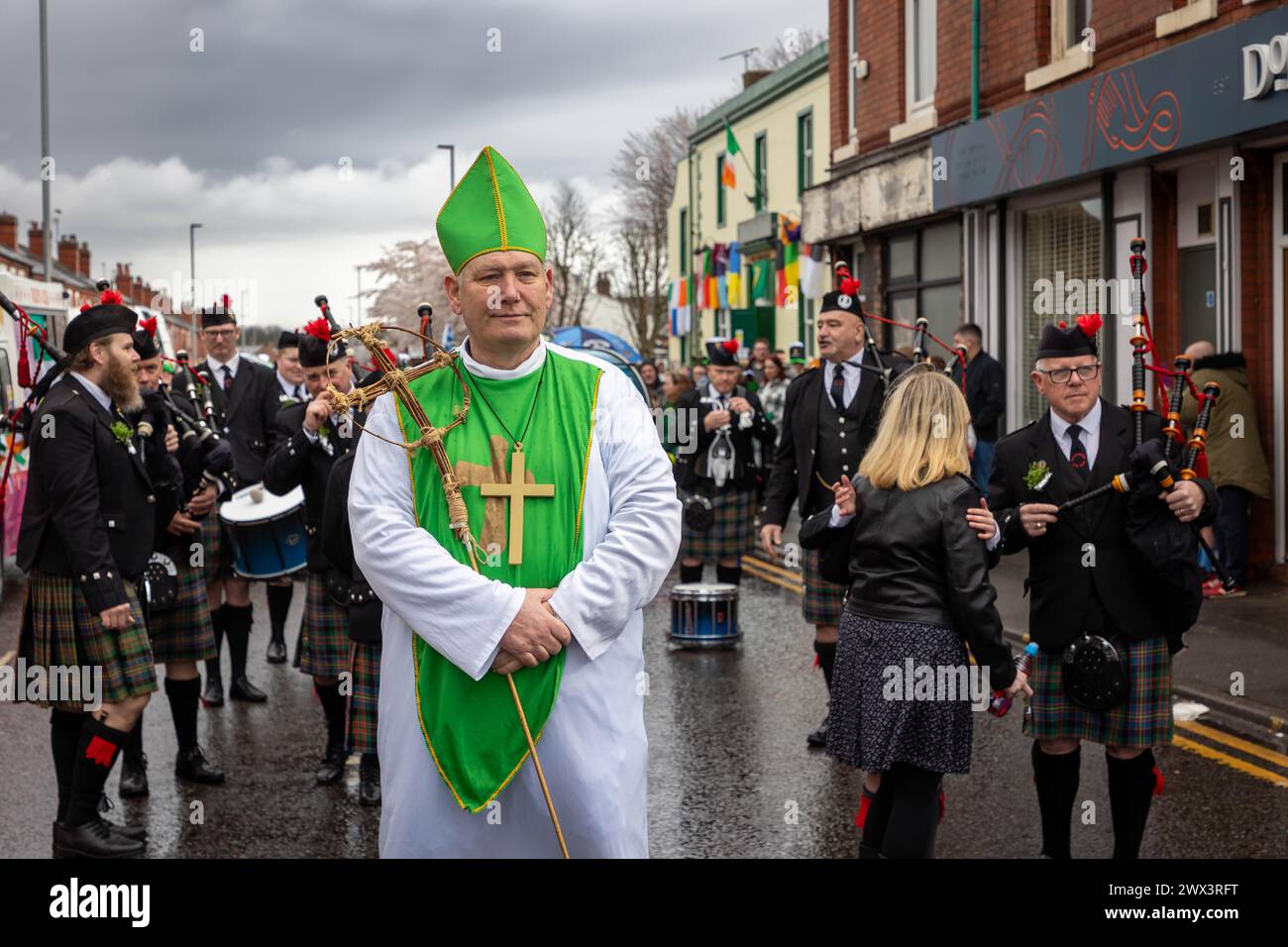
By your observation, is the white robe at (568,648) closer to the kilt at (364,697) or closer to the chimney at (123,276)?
the kilt at (364,697)

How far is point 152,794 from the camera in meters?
6.78

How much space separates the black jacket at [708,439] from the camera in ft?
33.8

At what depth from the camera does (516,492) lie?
142 inches

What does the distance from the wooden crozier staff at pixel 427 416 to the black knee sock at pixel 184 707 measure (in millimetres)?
3683

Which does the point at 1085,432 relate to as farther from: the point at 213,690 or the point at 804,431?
the point at 213,690

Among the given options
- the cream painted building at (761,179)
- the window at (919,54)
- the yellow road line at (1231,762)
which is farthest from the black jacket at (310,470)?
the cream painted building at (761,179)

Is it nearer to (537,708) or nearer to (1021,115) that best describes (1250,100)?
(1021,115)

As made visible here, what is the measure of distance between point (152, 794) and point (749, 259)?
25612 millimetres

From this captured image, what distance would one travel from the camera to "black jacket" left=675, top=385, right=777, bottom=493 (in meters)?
10.3

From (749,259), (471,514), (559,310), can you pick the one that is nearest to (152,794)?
(471,514)

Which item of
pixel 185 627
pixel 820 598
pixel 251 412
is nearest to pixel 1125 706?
pixel 820 598

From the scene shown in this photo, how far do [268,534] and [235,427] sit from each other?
4.50 ft

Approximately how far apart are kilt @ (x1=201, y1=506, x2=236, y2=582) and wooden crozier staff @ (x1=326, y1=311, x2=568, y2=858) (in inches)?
182

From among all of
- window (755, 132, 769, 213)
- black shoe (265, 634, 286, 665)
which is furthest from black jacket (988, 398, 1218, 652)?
window (755, 132, 769, 213)
